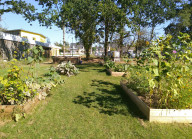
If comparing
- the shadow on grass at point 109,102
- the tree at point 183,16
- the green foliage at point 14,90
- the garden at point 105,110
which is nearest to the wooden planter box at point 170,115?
the garden at point 105,110

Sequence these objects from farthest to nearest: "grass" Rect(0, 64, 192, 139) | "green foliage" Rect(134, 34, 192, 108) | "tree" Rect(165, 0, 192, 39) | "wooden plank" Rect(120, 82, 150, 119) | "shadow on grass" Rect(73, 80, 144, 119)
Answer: "tree" Rect(165, 0, 192, 39), "shadow on grass" Rect(73, 80, 144, 119), "wooden plank" Rect(120, 82, 150, 119), "green foliage" Rect(134, 34, 192, 108), "grass" Rect(0, 64, 192, 139)

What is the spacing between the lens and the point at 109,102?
3768 millimetres

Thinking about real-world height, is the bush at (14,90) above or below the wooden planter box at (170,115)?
above

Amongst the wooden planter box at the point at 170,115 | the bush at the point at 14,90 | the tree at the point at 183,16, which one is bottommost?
the wooden planter box at the point at 170,115

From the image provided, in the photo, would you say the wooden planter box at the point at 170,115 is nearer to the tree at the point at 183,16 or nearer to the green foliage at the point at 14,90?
the green foliage at the point at 14,90

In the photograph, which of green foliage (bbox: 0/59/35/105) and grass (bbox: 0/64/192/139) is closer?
grass (bbox: 0/64/192/139)

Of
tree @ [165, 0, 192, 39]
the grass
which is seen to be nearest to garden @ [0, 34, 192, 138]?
the grass

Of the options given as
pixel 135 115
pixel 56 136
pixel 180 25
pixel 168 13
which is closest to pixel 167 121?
pixel 135 115

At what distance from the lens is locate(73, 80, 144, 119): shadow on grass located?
3.25 meters

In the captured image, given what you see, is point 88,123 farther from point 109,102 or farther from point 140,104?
point 140,104

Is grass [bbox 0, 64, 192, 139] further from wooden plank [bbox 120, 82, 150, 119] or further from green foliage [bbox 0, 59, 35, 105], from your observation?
green foliage [bbox 0, 59, 35, 105]

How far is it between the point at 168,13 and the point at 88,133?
23850 mm

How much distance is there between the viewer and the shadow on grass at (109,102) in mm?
3248

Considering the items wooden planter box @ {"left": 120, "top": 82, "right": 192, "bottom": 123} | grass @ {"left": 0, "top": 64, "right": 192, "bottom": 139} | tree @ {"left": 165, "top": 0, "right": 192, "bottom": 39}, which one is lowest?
grass @ {"left": 0, "top": 64, "right": 192, "bottom": 139}
